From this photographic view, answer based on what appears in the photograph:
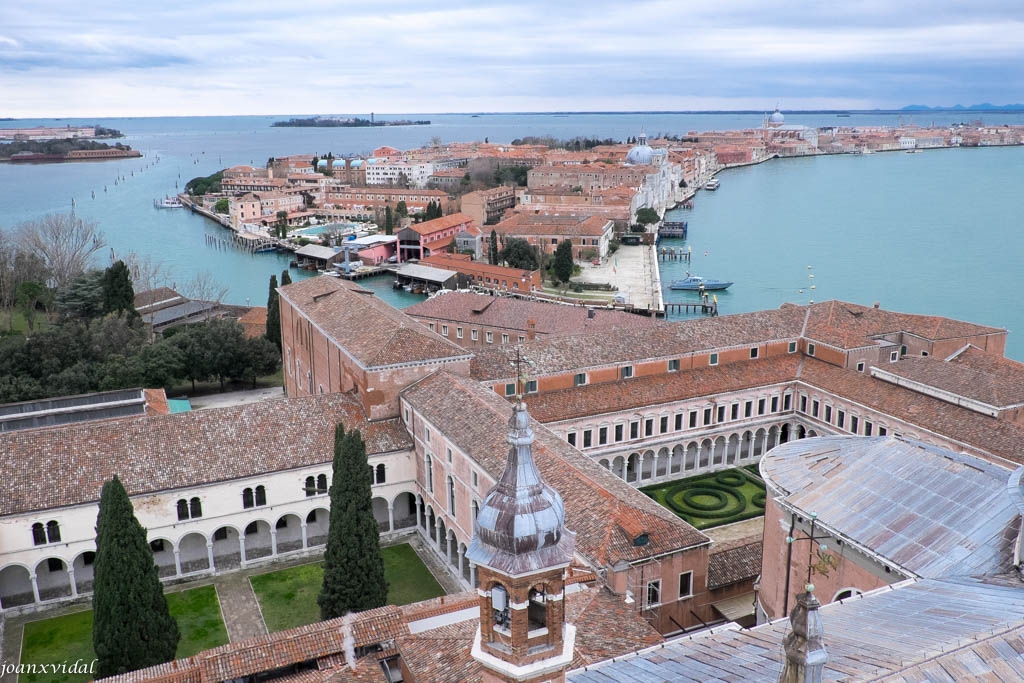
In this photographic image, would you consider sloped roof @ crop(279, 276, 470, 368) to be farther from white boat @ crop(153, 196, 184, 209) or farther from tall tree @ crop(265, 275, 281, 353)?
white boat @ crop(153, 196, 184, 209)

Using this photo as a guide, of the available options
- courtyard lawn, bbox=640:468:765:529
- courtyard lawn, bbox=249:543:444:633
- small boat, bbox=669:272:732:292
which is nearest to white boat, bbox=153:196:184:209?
small boat, bbox=669:272:732:292

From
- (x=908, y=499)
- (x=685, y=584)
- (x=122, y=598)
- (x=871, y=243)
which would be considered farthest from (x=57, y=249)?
(x=871, y=243)

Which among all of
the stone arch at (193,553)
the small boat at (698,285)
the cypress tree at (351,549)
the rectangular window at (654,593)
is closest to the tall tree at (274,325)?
the stone arch at (193,553)

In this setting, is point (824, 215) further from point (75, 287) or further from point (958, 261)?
point (75, 287)

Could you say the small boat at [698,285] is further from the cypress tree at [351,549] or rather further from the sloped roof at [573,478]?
the cypress tree at [351,549]

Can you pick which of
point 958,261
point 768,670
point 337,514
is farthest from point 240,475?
point 958,261
